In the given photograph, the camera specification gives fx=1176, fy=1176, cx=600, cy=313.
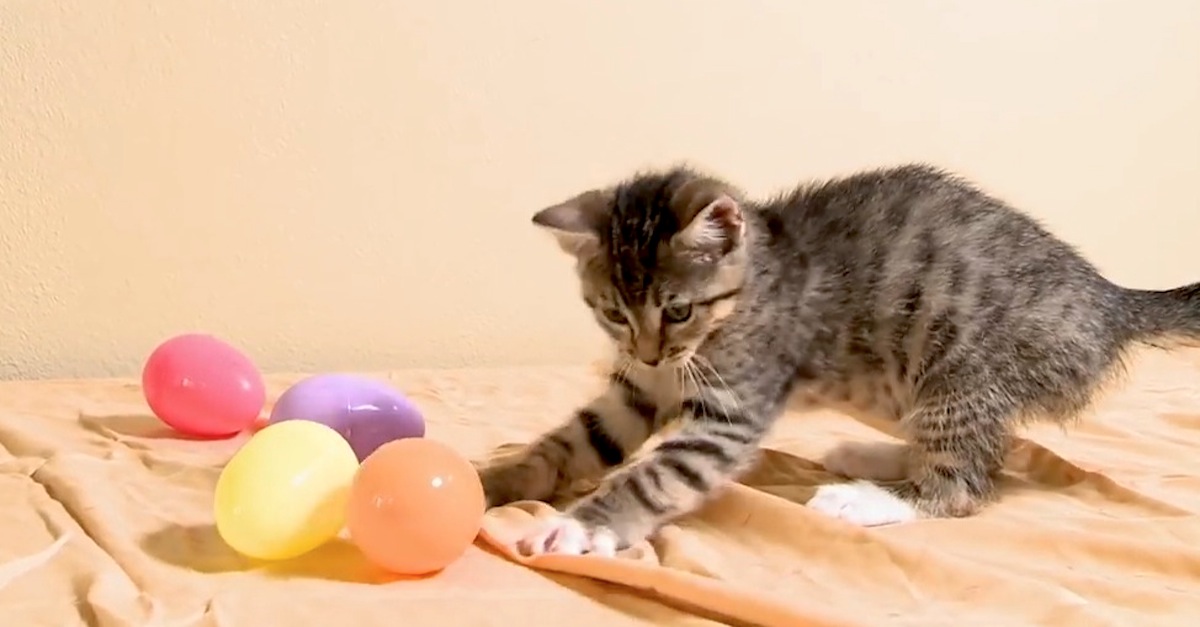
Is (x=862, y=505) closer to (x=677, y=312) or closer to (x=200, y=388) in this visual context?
(x=677, y=312)

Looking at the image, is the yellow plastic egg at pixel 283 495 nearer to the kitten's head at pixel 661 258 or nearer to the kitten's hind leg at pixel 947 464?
the kitten's head at pixel 661 258

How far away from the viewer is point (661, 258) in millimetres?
1557

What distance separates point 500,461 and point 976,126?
1586mm

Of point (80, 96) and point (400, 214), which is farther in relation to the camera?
point (400, 214)

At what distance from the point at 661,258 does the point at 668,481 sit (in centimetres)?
29

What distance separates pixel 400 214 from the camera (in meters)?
2.32

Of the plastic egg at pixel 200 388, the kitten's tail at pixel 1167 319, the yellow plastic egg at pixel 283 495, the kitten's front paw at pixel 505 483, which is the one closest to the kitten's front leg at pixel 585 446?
the kitten's front paw at pixel 505 483

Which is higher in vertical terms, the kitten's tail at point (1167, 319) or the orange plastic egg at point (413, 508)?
the kitten's tail at point (1167, 319)

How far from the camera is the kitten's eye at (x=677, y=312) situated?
1.57 meters

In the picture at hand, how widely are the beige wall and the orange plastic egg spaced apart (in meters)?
1.12

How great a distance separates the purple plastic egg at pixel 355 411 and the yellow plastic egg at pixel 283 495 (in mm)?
314

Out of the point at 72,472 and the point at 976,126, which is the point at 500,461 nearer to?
the point at 72,472

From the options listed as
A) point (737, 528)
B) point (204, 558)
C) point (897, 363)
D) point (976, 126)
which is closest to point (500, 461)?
point (737, 528)

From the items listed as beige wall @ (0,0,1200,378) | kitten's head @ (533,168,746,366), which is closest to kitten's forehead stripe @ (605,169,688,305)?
kitten's head @ (533,168,746,366)
